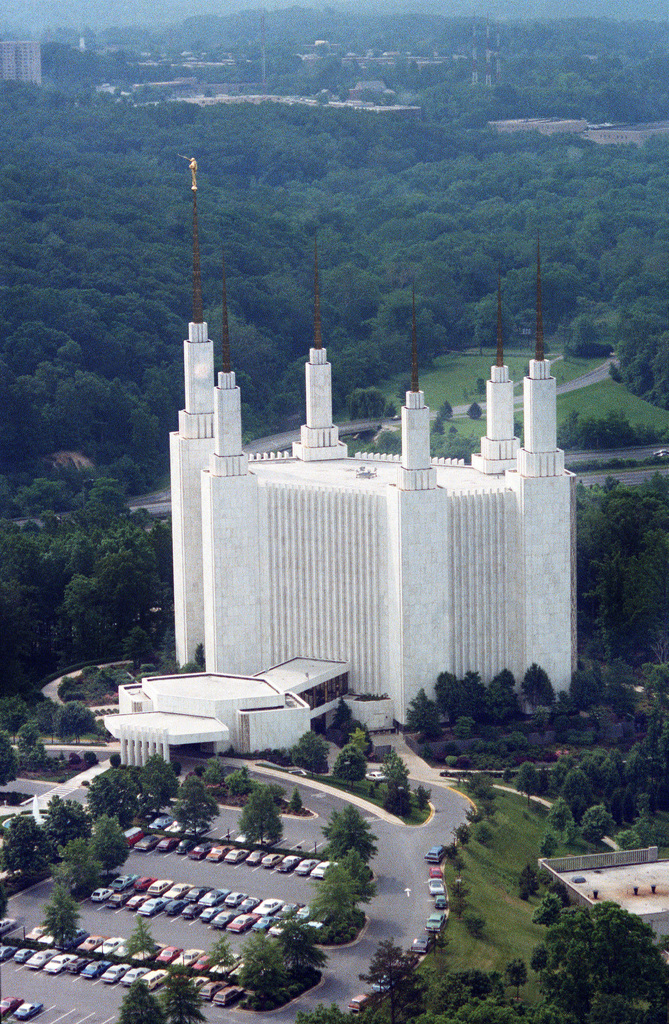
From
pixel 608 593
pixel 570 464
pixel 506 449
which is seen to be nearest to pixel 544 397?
pixel 506 449

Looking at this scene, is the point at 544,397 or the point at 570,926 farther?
the point at 544,397

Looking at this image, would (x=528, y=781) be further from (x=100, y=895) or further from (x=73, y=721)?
(x=73, y=721)

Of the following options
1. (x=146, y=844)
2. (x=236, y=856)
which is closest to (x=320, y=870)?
(x=236, y=856)

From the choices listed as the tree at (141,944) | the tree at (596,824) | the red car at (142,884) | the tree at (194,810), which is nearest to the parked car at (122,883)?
the red car at (142,884)

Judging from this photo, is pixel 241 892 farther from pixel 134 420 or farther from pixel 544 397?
pixel 134 420

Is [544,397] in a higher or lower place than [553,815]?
higher

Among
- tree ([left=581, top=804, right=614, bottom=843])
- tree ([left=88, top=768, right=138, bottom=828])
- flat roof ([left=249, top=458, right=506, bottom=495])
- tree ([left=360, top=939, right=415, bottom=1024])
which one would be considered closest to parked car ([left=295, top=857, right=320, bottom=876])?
tree ([left=88, top=768, right=138, bottom=828])

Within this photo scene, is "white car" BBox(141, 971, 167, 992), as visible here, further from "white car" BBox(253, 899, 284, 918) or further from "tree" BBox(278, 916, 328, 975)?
"white car" BBox(253, 899, 284, 918)
